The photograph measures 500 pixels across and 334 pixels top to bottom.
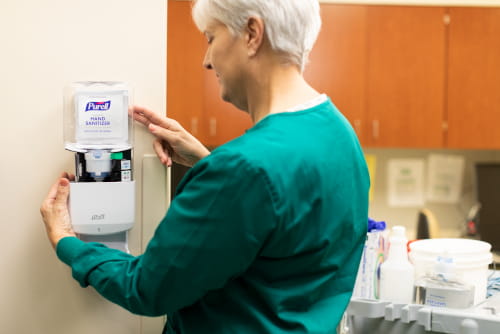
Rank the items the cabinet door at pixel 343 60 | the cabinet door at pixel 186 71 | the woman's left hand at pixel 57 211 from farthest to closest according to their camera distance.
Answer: the cabinet door at pixel 343 60, the cabinet door at pixel 186 71, the woman's left hand at pixel 57 211

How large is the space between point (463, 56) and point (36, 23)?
3029 millimetres

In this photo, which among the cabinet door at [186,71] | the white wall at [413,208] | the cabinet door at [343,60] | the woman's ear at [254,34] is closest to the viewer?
the woman's ear at [254,34]

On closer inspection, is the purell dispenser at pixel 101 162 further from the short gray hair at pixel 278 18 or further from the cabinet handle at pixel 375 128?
the cabinet handle at pixel 375 128

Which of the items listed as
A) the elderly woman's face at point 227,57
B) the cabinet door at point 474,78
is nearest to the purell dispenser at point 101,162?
the elderly woman's face at point 227,57

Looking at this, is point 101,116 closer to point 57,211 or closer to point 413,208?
point 57,211

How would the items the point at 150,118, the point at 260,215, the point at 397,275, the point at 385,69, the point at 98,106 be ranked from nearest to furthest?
the point at 260,215, the point at 98,106, the point at 150,118, the point at 397,275, the point at 385,69

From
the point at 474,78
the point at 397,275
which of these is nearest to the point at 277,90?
the point at 397,275

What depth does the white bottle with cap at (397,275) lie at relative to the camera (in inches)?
59.9

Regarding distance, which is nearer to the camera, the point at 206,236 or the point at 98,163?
the point at 206,236

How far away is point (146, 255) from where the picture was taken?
951 mm

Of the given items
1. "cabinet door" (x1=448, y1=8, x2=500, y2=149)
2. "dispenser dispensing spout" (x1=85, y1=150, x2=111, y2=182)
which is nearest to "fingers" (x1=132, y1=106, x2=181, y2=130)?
"dispenser dispensing spout" (x1=85, y1=150, x2=111, y2=182)

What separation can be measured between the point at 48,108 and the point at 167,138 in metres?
0.27

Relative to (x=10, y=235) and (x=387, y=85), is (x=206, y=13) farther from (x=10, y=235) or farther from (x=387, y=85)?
(x=387, y=85)

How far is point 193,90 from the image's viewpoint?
3.56m
